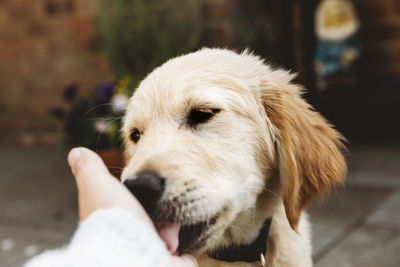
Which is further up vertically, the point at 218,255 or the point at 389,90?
the point at 218,255

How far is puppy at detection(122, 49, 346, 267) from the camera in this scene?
6.44 ft

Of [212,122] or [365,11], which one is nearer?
[212,122]

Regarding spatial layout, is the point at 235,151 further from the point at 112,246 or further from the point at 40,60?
the point at 40,60

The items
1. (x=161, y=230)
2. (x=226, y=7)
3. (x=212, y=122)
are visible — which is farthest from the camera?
(x=226, y=7)

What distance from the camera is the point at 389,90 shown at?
6.73m

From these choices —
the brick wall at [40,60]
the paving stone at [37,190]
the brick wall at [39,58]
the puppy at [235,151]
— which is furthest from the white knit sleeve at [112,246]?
the brick wall at [39,58]

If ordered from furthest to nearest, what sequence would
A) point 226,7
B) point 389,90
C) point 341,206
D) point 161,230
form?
1. point 389,90
2. point 226,7
3. point 341,206
4. point 161,230

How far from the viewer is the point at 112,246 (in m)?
1.20

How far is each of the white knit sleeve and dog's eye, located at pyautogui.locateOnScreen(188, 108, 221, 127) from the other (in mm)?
938

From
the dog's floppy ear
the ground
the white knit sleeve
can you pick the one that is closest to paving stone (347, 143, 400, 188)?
the ground

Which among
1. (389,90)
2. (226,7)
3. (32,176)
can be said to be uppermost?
(226,7)

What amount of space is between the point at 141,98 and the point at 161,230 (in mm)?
765

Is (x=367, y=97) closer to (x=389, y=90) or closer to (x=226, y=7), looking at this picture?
(x=389, y=90)

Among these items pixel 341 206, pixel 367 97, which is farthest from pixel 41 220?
pixel 367 97
